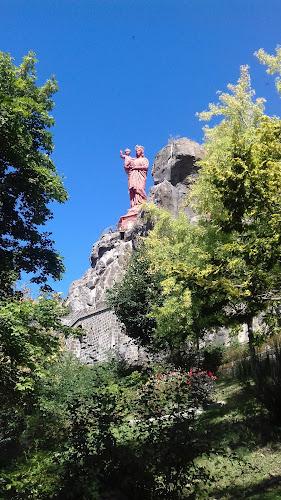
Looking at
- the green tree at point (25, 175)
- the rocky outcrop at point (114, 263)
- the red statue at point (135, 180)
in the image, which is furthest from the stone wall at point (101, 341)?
the red statue at point (135, 180)

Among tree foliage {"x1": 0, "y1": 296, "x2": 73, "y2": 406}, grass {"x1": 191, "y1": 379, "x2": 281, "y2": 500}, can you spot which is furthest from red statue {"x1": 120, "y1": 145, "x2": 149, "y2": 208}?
tree foliage {"x1": 0, "y1": 296, "x2": 73, "y2": 406}

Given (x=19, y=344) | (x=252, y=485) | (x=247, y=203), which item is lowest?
(x=252, y=485)

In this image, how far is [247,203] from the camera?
6.16 meters

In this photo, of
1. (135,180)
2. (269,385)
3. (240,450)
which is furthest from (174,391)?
(135,180)

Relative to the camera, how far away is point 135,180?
39188 millimetres

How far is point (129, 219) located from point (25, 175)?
87.6ft

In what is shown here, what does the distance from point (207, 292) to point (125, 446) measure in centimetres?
260

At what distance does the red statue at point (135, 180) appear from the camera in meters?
37.6

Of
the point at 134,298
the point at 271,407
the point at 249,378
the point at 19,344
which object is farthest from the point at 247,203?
the point at 134,298

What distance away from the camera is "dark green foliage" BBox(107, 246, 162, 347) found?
57.2 ft

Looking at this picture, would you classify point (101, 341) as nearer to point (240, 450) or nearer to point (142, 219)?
point (142, 219)

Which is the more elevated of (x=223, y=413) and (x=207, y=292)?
(x=207, y=292)

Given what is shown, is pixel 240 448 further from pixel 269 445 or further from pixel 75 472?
pixel 75 472

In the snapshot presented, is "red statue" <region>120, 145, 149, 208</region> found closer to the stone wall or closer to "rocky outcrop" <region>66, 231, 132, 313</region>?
"rocky outcrop" <region>66, 231, 132, 313</region>
